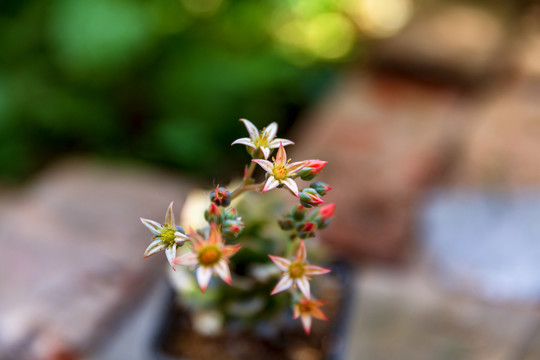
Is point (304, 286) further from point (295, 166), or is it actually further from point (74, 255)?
point (74, 255)

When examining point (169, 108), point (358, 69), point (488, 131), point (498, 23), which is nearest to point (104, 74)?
point (169, 108)

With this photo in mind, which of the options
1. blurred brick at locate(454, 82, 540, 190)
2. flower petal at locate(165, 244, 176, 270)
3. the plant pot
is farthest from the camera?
blurred brick at locate(454, 82, 540, 190)

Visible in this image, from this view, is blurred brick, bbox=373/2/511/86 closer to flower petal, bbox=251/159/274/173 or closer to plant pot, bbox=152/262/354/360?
plant pot, bbox=152/262/354/360

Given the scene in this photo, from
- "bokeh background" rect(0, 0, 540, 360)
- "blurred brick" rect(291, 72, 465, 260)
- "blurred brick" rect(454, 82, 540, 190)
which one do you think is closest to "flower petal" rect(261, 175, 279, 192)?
"bokeh background" rect(0, 0, 540, 360)

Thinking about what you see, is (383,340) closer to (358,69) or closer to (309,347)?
(309,347)

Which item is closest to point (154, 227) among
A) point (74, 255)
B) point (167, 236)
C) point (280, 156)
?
point (167, 236)

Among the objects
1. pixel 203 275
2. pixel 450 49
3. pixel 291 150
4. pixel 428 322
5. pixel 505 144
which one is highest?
pixel 450 49
